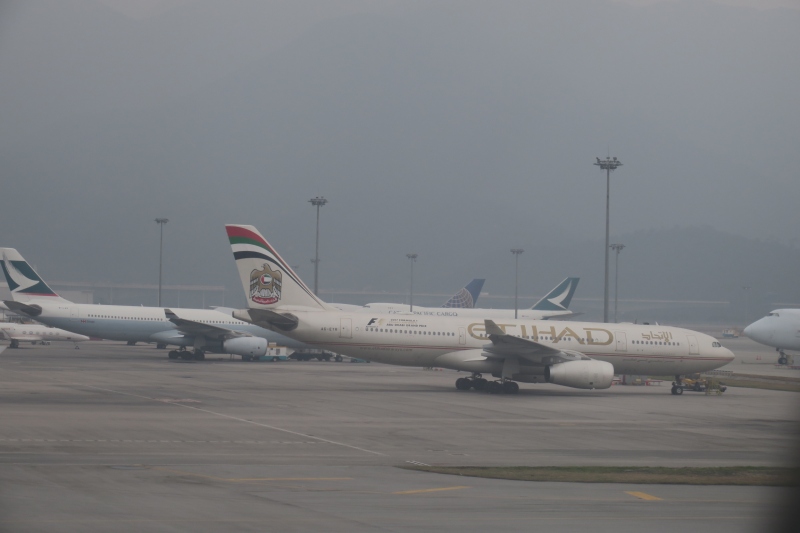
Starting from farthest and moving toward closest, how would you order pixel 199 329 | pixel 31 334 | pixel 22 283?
pixel 31 334 < pixel 22 283 < pixel 199 329

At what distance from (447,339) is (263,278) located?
7.99 m

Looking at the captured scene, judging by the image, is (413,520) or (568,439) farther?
(568,439)

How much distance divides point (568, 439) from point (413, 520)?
38.3ft

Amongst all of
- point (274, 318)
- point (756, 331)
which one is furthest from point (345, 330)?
point (756, 331)

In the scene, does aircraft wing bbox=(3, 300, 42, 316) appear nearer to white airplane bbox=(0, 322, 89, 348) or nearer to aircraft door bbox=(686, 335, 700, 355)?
white airplane bbox=(0, 322, 89, 348)

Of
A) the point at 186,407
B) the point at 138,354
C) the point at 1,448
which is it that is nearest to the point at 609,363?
the point at 186,407

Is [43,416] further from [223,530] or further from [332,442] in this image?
[223,530]

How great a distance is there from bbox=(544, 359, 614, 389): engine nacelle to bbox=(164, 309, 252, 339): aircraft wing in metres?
28.3

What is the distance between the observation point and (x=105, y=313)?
63281 millimetres

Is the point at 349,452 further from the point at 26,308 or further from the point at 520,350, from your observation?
the point at 26,308

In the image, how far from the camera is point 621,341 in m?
41.3

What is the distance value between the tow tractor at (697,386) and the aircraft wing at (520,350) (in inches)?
248

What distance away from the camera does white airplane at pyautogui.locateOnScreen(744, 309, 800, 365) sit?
65625 mm

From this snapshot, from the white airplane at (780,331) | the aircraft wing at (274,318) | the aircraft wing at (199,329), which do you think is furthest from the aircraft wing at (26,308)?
the white airplane at (780,331)
